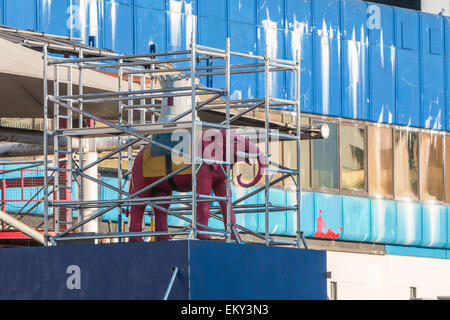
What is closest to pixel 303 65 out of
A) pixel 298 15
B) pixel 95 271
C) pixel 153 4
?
pixel 298 15

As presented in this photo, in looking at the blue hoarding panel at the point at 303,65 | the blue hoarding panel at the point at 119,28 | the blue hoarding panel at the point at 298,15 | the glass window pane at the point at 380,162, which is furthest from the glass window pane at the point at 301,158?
the blue hoarding panel at the point at 119,28

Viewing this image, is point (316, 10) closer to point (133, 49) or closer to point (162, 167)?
point (133, 49)

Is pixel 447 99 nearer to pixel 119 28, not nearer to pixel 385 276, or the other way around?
pixel 385 276

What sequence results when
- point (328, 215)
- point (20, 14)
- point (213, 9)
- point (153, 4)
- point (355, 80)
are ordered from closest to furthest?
point (20, 14) → point (153, 4) → point (213, 9) → point (328, 215) → point (355, 80)

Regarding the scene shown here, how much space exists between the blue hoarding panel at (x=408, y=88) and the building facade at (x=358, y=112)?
0.04 meters

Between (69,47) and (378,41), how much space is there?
20.8m

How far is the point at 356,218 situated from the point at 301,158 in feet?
11.0

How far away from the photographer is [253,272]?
47.7ft

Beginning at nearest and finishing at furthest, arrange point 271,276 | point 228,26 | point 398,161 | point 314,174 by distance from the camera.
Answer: point 271,276 → point 228,26 → point 314,174 → point 398,161

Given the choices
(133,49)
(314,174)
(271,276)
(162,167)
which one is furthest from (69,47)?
(314,174)

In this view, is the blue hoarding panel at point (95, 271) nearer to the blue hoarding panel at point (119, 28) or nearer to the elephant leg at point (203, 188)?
the elephant leg at point (203, 188)

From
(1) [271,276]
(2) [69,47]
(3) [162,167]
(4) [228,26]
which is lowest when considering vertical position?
(1) [271,276]

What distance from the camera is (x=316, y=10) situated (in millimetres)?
38156

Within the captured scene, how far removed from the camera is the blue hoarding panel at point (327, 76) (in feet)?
124
